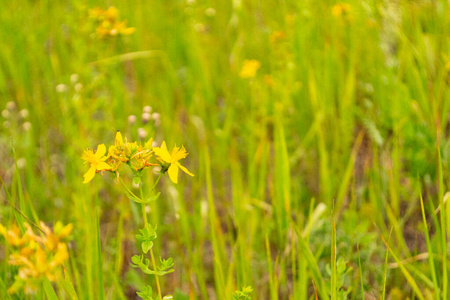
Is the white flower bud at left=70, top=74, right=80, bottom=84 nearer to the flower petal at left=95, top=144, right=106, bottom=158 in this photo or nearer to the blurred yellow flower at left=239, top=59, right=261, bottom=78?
the blurred yellow flower at left=239, top=59, right=261, bottom=78

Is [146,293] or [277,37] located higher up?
[277,37]

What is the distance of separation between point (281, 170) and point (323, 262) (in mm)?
358

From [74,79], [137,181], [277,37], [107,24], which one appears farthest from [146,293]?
[277,37]

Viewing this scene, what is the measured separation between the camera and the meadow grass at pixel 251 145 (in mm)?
1339

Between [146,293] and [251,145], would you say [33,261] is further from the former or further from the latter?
[251,145]

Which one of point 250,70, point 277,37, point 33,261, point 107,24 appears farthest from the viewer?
point 277,37

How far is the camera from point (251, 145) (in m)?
1.79

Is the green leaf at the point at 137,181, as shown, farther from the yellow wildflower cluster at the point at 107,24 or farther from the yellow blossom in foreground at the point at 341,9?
the yellow blossom in foreground at the point at 341,9

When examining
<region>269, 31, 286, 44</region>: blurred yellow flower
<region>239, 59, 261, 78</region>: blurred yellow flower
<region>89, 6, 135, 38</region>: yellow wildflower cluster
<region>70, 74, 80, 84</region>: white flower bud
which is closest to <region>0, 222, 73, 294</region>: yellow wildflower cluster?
<region>89, 6, 135, 38</region>: yellow wildflower cluster

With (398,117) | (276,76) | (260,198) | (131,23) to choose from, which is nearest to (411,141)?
(398,117)

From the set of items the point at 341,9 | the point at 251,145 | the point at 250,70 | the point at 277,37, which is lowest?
the point at 251,145

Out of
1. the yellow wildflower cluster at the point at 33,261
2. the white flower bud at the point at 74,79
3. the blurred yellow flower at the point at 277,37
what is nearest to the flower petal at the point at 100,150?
the yellow wildflower cluster at the point at 33,261

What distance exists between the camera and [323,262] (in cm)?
145

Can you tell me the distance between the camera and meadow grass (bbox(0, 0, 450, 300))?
1.34m
